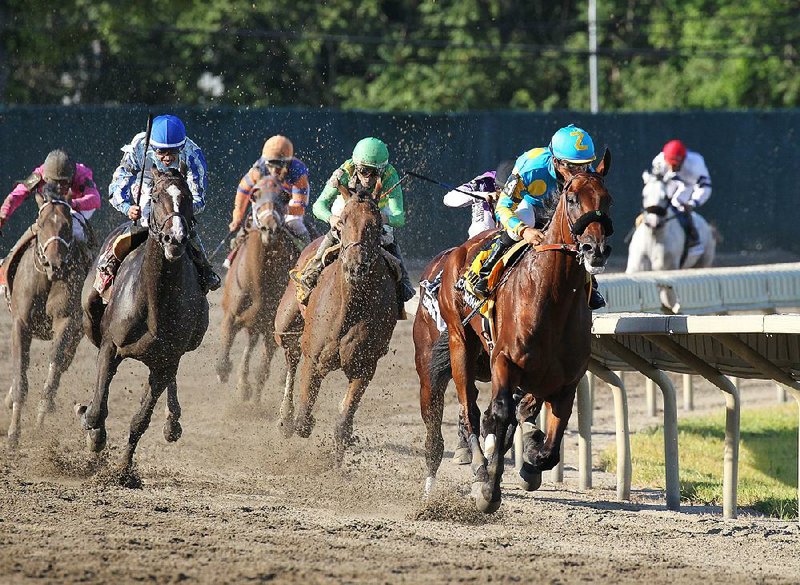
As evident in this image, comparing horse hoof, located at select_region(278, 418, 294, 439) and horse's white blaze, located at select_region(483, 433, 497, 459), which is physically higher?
horse hoof, located at select_region(278, 418, 294, 439)

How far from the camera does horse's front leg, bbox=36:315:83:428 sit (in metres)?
10.5

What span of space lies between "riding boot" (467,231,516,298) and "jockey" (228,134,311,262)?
14.3 feet

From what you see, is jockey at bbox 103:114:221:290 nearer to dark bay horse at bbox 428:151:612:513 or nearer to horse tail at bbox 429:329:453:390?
horse tail at bbox 429:329:453:390

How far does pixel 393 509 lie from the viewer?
799 centimetres

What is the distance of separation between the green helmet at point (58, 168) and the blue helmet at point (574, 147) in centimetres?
476

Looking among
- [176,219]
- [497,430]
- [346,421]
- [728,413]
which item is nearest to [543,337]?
[497,430]

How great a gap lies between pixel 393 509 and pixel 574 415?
460 centimetres

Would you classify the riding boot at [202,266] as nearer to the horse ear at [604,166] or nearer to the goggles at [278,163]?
the horse ear at [604,166]

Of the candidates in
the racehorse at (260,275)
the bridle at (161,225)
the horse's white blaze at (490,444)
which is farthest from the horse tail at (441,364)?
the racehorse at (260,275)

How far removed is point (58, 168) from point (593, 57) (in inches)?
961

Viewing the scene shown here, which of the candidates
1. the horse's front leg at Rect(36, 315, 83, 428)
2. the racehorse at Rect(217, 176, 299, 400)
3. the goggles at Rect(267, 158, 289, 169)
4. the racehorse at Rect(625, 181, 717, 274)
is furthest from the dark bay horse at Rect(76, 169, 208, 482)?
the racehorse at Rect(625, 181, 717, 274)

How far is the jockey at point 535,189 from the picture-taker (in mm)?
7340

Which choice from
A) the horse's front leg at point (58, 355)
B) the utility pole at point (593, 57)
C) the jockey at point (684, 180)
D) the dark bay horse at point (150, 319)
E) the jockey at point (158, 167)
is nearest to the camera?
the dark bay horse at point (150, 319)

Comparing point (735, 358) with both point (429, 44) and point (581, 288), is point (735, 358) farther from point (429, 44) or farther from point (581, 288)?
point (429, 44)
